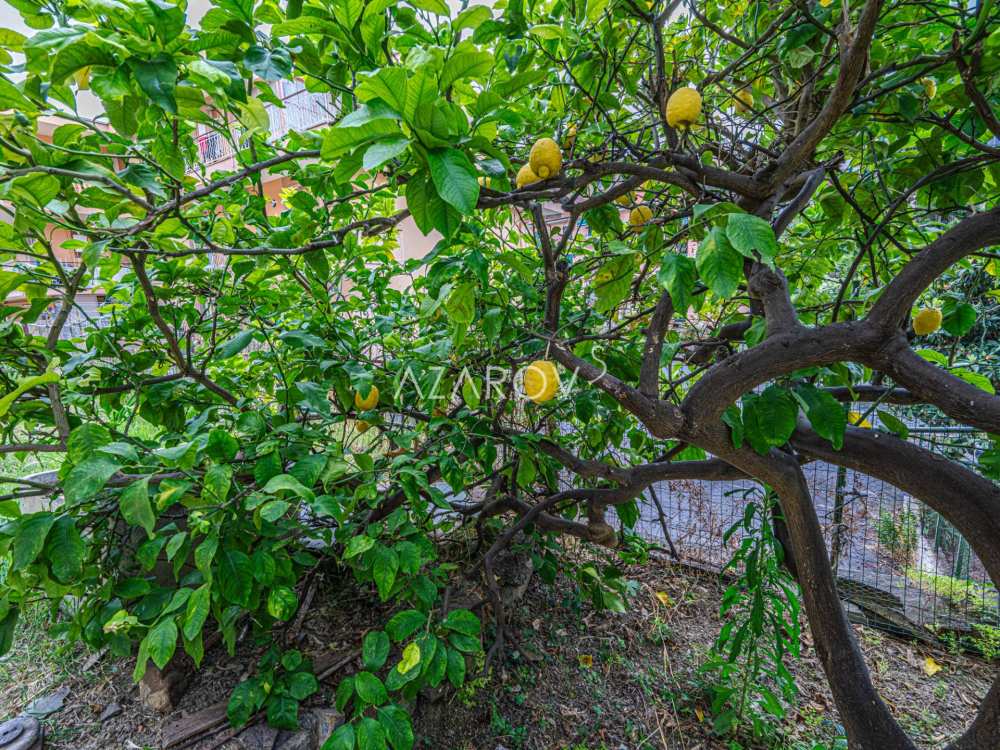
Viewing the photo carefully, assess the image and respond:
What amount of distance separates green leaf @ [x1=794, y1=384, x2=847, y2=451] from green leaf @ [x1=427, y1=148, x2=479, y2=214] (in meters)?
0.98

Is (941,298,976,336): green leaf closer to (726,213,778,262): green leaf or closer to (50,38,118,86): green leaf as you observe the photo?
(726,213,778,262): green leaf

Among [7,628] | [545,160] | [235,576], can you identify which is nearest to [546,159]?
[545,160]

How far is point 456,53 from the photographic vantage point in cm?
62

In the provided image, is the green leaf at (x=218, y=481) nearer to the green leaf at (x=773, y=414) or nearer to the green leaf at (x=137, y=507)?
the green leaf at (x=137, y=507)

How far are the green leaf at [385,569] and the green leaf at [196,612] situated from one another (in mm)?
341

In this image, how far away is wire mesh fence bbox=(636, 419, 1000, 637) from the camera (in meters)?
2.73

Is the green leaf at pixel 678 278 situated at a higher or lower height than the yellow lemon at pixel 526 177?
lower

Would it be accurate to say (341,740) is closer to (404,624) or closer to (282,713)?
(404,624)

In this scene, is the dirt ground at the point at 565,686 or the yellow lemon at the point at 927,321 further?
the dirt ground at the point at 565,686

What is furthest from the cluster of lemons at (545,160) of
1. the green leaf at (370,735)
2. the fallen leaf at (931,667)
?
the fallen leaf at (931,667)

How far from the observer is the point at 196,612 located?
3.30 feet

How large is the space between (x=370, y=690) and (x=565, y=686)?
120 centimetres

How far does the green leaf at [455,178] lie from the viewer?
22.3 inches

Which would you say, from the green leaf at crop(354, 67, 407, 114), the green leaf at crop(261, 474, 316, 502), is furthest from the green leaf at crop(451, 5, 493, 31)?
the green leaf at crop(261, 474, 316, 502)
